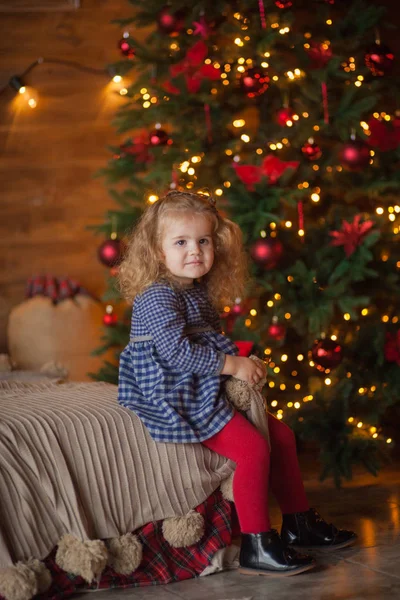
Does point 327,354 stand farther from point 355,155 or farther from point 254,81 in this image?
point 254,81

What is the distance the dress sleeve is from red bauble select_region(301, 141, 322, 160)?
1542 mm

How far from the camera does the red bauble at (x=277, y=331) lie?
3.65 metres

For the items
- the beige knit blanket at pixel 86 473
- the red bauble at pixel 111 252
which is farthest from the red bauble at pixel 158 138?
the beige knit blanket at pixel 86 473

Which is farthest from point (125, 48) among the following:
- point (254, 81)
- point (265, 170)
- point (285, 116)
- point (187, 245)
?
point (187, 245)

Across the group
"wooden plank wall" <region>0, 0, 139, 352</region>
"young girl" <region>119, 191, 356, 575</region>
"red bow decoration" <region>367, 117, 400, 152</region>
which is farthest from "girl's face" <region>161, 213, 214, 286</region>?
"wooden plank wall" <region>0, 0, 139, 352</region>

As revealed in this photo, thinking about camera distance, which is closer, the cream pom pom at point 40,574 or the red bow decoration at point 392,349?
the cream pom pom at point 40,574

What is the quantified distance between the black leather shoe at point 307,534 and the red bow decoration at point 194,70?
6.59ft

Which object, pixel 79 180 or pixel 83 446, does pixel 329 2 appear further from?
pixel 83 446

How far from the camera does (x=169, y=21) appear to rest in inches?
147

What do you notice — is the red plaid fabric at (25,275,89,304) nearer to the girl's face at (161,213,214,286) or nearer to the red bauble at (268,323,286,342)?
the red bauble at (268,323,286,342)

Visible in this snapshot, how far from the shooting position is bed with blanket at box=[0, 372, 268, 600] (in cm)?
211

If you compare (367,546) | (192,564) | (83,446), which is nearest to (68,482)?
(83,446)

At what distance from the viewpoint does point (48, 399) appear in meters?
2.59

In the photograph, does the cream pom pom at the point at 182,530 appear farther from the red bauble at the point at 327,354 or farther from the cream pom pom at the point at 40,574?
the red bauble at the point at 327,354
